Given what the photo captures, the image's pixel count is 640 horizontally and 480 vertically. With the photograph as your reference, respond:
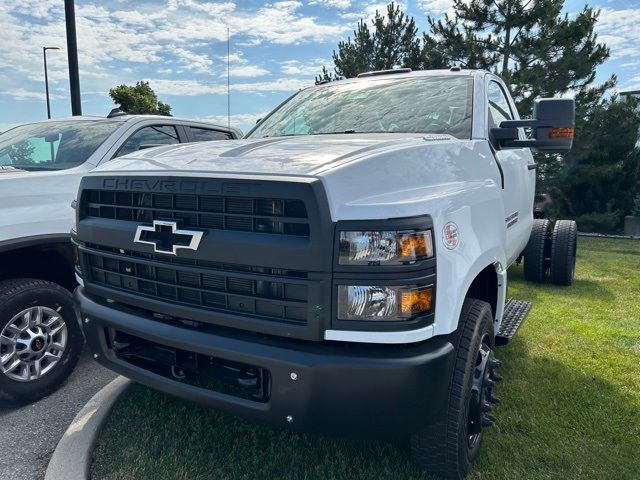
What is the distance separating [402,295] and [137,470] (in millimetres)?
1641

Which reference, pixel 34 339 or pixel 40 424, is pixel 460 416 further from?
pixel 34 339

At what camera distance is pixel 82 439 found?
9.13ft

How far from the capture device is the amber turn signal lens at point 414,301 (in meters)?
1.91

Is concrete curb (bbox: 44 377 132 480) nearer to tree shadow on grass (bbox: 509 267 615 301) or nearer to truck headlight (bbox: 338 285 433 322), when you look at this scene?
truck headlight (bbox: 338 285 433 322)

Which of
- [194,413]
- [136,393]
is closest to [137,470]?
[194,413]

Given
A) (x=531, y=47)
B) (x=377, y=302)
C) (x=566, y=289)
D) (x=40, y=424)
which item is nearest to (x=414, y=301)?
(x=377, y=302)

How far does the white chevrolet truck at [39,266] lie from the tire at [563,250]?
487 cm

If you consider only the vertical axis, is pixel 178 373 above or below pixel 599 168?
below

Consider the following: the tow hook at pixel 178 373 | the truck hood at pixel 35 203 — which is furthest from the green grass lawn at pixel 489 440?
the truck hood at pixel 35 203

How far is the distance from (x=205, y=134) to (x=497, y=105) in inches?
111

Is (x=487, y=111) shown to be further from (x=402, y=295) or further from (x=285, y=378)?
(x=285, y=378)

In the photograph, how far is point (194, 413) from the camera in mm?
3049

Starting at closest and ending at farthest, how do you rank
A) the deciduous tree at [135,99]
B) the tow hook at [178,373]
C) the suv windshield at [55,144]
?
the tow hook at [178,373] < the suv windshield at [55,144] < the deciduous tree at [135,99]

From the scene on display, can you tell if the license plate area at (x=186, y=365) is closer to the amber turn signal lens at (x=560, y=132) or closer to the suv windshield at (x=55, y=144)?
the suv windshield at (x=55, y=144)
